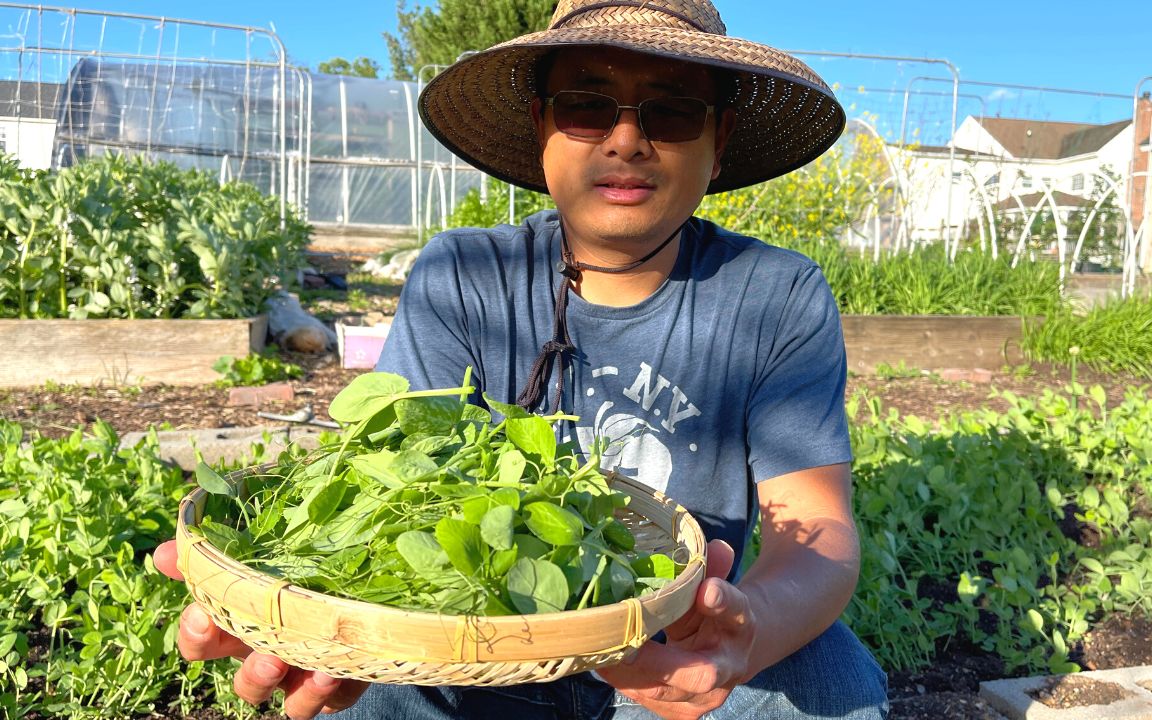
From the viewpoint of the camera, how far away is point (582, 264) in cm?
183

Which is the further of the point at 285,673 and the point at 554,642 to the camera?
the point at 285,673

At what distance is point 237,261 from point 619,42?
13.8 ft

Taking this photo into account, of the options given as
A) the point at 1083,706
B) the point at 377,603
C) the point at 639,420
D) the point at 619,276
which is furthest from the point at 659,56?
the point at 1083,706

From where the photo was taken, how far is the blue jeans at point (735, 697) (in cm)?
159

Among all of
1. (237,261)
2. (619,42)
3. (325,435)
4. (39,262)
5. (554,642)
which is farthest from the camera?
(237,261)

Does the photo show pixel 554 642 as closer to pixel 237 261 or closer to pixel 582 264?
pixel 582 264

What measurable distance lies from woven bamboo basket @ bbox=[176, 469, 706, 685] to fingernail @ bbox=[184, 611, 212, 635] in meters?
0.17

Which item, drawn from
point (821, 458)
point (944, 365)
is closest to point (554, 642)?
point (821, 458)

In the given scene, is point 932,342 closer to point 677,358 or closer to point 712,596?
point 677,358

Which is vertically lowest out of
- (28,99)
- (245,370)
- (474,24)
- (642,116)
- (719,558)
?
(245,370)

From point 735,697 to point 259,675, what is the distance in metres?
0.81

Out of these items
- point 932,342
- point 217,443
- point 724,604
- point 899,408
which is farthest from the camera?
point 932,342

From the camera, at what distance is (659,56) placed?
1637mm

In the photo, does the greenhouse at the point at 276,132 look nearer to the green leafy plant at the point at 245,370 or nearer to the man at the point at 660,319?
the green leafy plant at the point at 245,370
